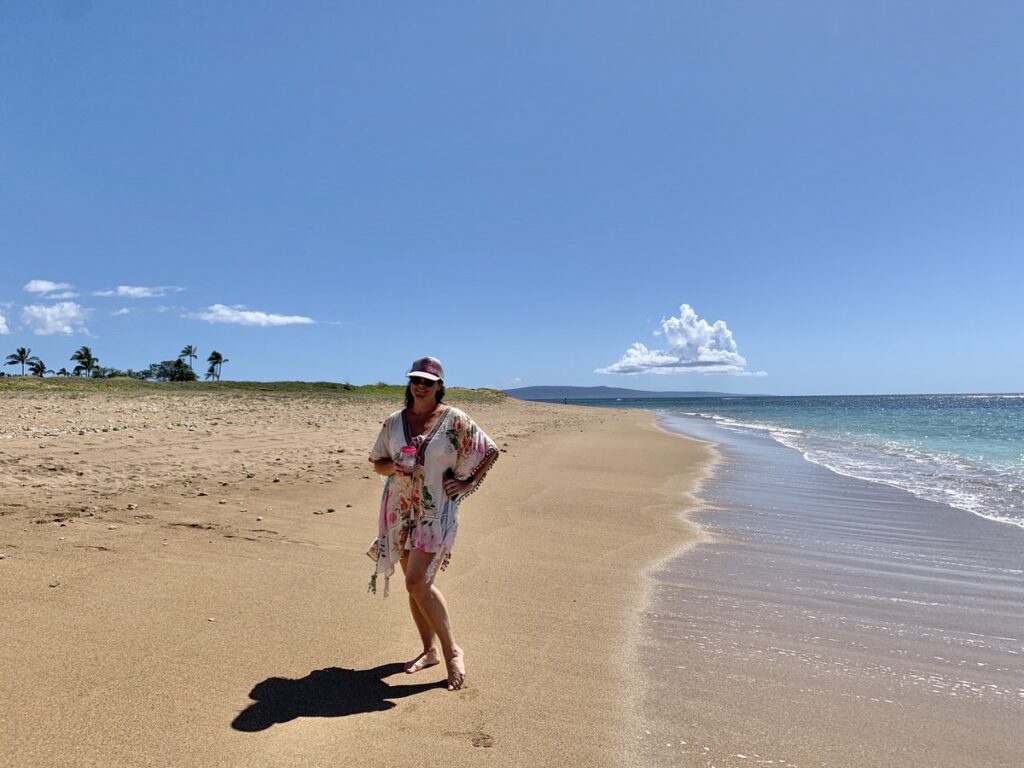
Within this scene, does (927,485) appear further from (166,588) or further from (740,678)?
(166,588)

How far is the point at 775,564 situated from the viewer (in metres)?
6.37

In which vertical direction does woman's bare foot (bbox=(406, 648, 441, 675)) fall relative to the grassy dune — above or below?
below

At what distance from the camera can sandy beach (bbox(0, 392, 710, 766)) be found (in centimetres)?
291

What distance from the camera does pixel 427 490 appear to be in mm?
3662

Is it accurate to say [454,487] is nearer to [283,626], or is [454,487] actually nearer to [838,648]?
[283,626]

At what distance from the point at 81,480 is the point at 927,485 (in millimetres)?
14670

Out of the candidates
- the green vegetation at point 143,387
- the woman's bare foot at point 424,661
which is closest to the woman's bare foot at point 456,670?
the woman's bare foot at point 424,661

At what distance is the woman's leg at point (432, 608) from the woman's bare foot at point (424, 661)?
208 millimetres

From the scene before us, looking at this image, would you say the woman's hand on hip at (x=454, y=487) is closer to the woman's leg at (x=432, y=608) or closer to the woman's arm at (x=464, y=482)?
the woman's arm at (x=464, y=482)

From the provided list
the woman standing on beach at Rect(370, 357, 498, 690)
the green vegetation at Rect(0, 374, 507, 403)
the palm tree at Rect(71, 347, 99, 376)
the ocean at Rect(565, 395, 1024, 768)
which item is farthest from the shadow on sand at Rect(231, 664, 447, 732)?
the palm tree at Rect(71, 347, 99, 376)

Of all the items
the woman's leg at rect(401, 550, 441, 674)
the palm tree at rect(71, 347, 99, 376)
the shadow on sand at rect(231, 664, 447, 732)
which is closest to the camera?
the shadow on sand at rect(231, 664, 447, 732)

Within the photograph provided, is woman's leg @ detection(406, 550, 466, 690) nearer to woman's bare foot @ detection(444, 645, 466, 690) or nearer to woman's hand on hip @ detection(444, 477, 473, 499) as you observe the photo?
woman's bare foot @ detection(444, 645, 466, 690)

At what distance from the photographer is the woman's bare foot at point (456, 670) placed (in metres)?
3.53

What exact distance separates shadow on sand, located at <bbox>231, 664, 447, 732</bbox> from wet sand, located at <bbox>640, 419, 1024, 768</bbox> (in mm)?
1437
